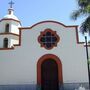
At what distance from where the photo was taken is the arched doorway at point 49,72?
30.3m

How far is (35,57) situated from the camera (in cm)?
3075

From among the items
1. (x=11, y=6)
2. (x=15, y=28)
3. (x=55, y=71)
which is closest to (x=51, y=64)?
(x=55, y=71)

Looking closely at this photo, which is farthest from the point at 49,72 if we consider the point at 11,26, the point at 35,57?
the point at 11,26

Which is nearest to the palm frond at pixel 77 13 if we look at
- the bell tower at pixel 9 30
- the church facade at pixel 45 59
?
the church facade at pixel 45 59

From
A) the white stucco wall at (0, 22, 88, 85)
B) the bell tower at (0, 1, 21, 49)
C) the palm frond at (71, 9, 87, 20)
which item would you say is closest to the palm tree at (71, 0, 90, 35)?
the palm frond at (71, 9, 87, 20)

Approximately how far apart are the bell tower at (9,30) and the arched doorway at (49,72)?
418 cm

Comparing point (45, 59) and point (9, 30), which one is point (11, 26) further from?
point (45, 59)

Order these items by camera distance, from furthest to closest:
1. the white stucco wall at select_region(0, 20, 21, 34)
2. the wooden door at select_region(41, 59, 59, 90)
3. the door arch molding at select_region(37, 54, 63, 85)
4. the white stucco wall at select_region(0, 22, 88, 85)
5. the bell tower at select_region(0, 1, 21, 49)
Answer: the white stucco wall at select_region(0, 20, 21, 34), the bell tower at select_region(0, 1, 21, 49), the wooden door at select_region(41, 59, 59, 90), the white stucco wall at select_region(0, 22, 88, 85), the door arch molding at select_region(37, 54, 63, 85)

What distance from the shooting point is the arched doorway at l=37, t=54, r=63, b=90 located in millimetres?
30266

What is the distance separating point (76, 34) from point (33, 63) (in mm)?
5626

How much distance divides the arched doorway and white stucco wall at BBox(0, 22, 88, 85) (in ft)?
1.39

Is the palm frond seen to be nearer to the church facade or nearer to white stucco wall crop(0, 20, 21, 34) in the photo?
the church facade

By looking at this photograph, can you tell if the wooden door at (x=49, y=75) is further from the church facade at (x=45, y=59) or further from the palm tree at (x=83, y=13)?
the palm tree at (x=83, y=13)

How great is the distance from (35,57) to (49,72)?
7.21ft
